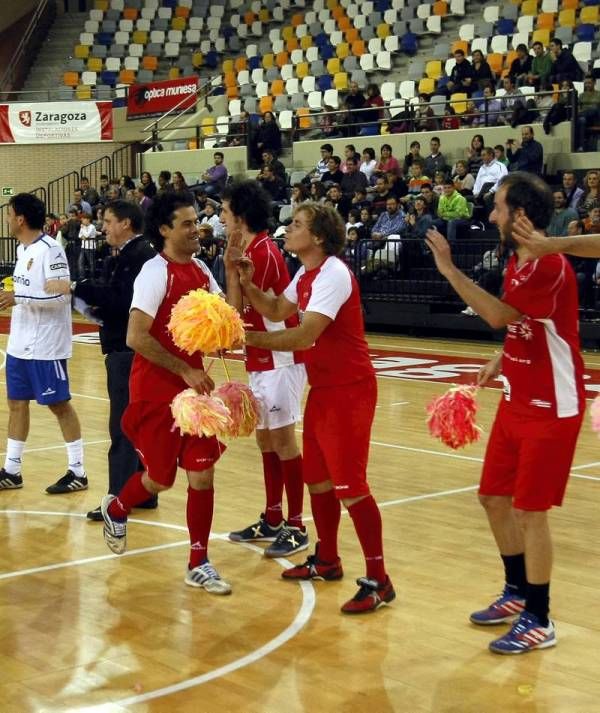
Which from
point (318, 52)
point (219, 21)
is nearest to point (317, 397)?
point (318, 52)

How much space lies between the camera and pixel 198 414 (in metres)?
4.84

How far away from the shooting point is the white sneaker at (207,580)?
16.8 feet

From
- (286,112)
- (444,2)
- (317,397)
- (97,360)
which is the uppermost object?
(444,2)

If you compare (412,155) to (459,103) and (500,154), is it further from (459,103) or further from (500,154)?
(500,154)

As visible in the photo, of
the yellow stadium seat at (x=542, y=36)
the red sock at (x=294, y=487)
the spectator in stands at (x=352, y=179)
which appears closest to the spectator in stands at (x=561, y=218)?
the spectator in stands at (x=352, y=179)

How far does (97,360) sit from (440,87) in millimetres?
10052

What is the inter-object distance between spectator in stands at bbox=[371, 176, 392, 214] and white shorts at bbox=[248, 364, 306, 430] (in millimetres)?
12197

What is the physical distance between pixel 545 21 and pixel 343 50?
5.19 metres

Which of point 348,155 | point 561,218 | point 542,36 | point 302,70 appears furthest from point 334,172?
point 302,70

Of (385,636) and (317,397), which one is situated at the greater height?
(317,397)

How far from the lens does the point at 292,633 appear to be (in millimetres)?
4570

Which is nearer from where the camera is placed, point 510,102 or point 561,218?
point 561,218

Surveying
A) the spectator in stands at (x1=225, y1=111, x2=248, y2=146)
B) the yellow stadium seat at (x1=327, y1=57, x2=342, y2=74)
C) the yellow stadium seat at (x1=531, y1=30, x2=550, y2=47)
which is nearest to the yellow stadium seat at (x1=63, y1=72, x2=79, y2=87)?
the spectator in stands at (x1=225, y1=111, x2=248, y2=146)

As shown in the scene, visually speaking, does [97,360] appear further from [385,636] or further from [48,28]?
[48,28]
